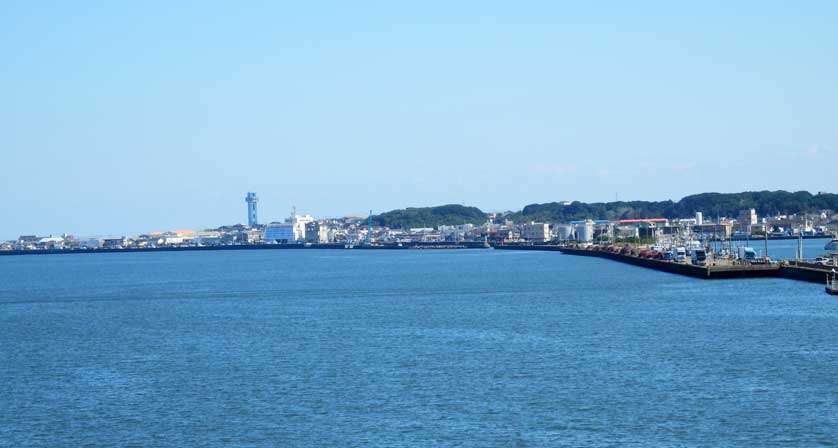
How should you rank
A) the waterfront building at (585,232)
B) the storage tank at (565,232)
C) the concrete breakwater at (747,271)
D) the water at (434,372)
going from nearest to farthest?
the water at (434,372), the concrete breakwater at (747,271), the waterfront building at (585,232), the storage tank at (565,232)

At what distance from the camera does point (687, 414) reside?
811 inches

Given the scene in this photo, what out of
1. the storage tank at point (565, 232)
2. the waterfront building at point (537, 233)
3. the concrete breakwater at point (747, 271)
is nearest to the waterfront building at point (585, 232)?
the storage tank at point (565, 232)

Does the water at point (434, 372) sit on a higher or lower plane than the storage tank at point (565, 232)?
lower

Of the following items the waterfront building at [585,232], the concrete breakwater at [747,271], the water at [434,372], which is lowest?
the water at [434,372]

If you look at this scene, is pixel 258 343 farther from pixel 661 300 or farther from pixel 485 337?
pixel 661 300

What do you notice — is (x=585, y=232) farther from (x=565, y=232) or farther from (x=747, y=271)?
(x=747, y=271)

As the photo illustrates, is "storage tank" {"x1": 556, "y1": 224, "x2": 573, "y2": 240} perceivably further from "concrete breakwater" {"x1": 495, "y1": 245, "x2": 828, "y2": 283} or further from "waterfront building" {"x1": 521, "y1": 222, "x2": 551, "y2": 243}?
"concrete breakwater" {"x1": 495, "y1": 245, "x2": 828, "y2": 283}

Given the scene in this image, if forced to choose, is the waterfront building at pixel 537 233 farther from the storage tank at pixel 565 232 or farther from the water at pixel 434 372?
the water at pixel 434 372

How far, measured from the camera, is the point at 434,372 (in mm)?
26344

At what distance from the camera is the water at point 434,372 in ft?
65.4

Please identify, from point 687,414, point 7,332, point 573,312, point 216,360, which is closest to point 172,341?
point 216,360

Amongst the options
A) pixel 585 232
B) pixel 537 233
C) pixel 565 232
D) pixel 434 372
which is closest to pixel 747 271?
pixel 434 372

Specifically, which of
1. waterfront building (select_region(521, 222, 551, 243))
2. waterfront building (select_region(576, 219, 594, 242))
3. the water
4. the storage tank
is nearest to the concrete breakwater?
the water

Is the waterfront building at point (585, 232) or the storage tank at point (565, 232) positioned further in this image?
the storage tank at point (565, 232)
